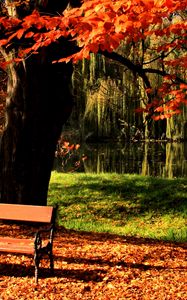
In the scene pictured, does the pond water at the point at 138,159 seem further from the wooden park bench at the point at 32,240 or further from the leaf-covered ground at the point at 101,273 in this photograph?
the wooden park bench at the point at 32,240

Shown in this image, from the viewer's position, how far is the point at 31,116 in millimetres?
7859

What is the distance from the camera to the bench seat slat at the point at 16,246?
5.05 meters

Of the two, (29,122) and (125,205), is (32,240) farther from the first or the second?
(125,205)

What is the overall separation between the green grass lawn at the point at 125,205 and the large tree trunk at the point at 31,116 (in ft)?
9.99

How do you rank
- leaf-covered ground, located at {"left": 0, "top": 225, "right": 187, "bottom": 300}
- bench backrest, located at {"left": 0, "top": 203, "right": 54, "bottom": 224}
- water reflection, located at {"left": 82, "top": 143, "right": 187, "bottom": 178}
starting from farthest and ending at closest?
water reflection, located at {"left": 82, "top": 143, "right": 187, "bottom": 178}
bench backrest, located at {"left": 0, "top": 203, "right": 54, "bottom": 224}
leaf-covered ground, located at {"left": 0, "top": 225, "right": 187, "bottom": 300}

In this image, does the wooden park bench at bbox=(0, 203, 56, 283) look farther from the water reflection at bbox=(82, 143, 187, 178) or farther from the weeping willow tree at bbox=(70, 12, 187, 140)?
the weeping willow tree at bbox=(70, 12, 187, 140)

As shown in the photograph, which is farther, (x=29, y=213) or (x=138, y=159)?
(x=138, y=159)

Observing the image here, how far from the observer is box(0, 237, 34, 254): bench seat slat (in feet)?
16.6

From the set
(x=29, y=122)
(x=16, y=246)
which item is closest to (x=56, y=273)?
(x=16, y=246)

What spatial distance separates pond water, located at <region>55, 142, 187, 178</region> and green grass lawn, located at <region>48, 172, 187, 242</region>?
26.1ft

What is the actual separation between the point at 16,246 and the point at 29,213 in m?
0.62

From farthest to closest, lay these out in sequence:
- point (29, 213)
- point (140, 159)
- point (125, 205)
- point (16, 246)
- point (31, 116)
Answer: point (140, 159) → point (125, 205) → point (31, 116) → point (29, 213) → point (16, 246)

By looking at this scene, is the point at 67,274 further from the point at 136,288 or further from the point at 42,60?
the point at 42,60

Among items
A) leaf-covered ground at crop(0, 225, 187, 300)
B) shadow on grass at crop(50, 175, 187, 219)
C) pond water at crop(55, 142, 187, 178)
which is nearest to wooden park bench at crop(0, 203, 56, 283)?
leaf-covered ground at crop(0, 225, 187, 300)
